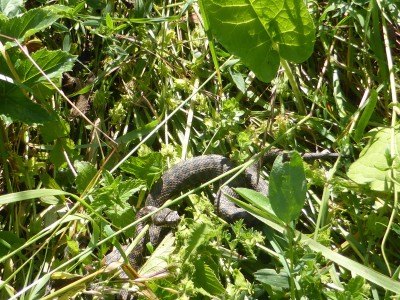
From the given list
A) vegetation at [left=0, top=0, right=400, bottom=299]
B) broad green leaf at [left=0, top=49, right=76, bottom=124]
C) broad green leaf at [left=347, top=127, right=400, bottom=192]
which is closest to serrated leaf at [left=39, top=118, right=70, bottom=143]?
vegetation at [left=0, top=0, right=400, bottom=299]

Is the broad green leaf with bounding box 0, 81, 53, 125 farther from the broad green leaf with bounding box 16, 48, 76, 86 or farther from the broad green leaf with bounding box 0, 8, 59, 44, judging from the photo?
the broad green leaf with bounding box 0, 8, 59, 44

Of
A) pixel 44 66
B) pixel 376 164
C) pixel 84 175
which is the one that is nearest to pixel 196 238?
pixel 84 175

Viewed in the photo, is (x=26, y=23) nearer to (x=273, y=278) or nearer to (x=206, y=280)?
(x=206, y=280)

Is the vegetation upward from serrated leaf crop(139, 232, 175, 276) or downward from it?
upward

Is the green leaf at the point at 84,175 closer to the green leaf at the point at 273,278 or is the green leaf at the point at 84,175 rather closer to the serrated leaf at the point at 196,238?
the serrated leaf at the point at 196,238

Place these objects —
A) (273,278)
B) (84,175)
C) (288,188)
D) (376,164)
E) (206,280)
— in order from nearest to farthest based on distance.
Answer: (288,188) < (273,278) < (206,280) < (376,164) < (84,175)

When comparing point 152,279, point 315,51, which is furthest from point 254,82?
point 152,279

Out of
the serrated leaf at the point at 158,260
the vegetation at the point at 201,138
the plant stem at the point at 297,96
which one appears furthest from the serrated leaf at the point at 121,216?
the plant stem at the point at 297,96
